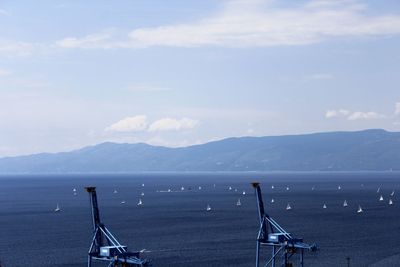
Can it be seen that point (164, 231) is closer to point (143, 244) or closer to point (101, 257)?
point (143, 244)

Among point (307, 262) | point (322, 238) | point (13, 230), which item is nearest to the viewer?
point (307, 262)

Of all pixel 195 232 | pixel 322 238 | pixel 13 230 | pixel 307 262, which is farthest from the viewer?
pixel 13 230

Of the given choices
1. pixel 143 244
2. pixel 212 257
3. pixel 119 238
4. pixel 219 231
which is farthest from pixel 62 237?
pixel 212 257

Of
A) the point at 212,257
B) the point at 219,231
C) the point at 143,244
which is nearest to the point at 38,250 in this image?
the point at 143,244

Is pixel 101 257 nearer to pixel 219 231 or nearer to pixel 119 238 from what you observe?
pixel 119 238

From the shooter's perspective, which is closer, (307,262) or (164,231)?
(307,262)

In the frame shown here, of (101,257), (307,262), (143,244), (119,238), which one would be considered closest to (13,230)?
(119,238)

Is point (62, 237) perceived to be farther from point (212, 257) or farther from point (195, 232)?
point (212, 257)

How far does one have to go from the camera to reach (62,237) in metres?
167

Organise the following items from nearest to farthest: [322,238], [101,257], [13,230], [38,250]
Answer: [101,257], [38,250], [322,238], [13,230]

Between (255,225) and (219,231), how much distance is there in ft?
57.0

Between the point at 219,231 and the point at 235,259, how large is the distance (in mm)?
47168

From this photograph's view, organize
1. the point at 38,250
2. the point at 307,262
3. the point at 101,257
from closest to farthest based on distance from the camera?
the point at 101,257 < the point at 307,262 < the point at 38,250

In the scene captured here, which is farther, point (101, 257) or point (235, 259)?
point (235, 259)
